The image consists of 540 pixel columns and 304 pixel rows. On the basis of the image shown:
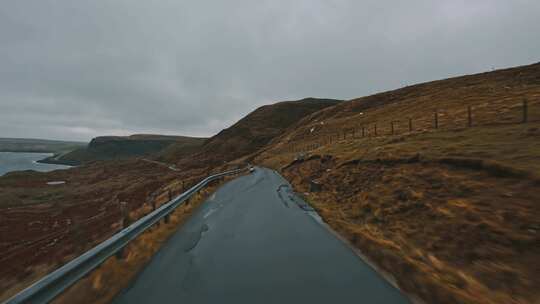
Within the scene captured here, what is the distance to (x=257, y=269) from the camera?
14.6 feet

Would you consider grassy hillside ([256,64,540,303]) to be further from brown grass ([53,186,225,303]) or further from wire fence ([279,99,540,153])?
wire fence ([279,99,540,153])

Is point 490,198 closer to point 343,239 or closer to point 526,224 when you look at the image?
point 526,224

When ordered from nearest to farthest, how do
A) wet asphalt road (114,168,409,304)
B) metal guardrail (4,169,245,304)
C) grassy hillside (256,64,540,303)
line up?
metal guardrail (4,169,245,304), wet asphalt road (114,168,409,304), grassy hillside (256,64,540,303)

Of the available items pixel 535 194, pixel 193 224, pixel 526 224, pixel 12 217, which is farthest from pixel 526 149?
pixel 12 217

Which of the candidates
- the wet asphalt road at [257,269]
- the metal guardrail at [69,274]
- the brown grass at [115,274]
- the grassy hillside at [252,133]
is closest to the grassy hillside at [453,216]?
the wet asphalt road at [257,269]

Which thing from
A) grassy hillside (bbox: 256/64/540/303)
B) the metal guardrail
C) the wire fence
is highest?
the wire fence

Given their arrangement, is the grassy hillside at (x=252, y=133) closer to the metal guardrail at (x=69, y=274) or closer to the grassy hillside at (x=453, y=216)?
the grassy hillside at (x=453, y=216)

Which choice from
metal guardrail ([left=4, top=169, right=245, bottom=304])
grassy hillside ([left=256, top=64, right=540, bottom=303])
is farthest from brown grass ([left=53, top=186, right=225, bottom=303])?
grassy hillside ([left=256, top=64, right=540, bottom=303])

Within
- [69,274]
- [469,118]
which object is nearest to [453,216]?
[69,274]

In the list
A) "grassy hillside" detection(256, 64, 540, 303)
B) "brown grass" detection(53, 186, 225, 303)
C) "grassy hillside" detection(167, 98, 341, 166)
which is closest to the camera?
"brown grass" detection(53, 186, 225, 303)

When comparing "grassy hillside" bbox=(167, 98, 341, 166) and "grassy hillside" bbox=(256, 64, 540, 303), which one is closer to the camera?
"grassy hillside" bbox=(256, 64, 540, 303)

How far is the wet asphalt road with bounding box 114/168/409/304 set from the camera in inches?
141

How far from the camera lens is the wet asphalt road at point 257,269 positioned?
11.7 feet

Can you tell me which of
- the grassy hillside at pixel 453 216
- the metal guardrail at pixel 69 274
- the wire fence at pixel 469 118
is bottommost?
the grassy hillside at pixel 453 216
